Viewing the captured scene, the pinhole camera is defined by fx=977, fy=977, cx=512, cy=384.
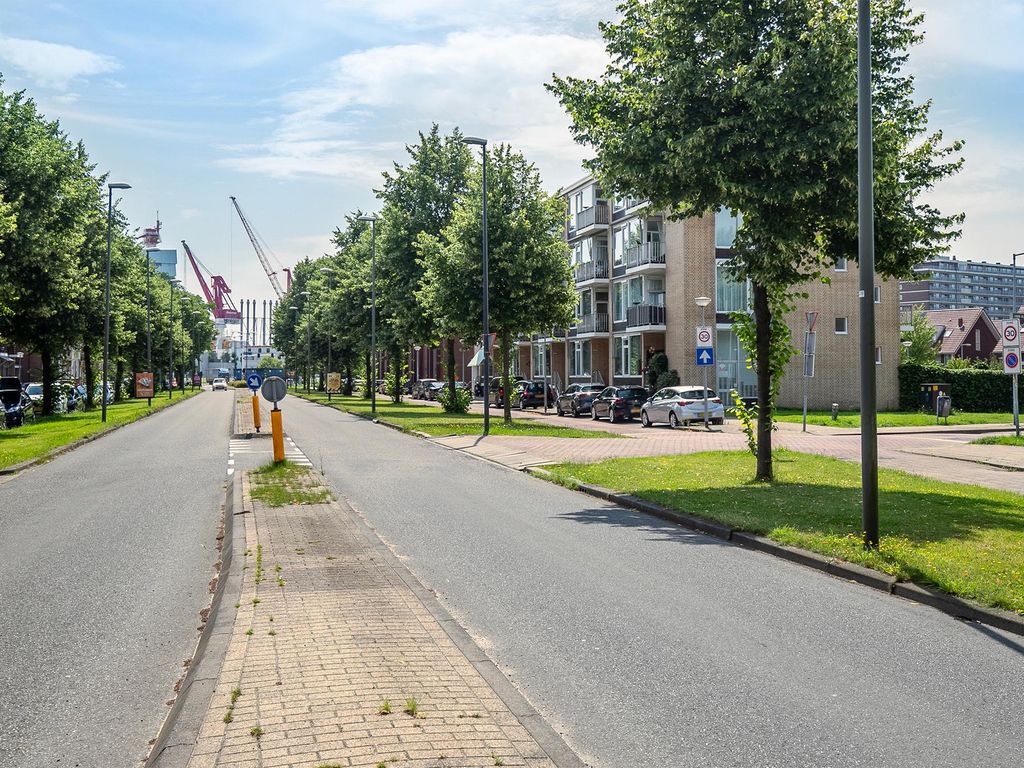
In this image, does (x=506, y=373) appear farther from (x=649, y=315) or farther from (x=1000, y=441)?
(x=1000, y=441)

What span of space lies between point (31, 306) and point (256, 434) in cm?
997

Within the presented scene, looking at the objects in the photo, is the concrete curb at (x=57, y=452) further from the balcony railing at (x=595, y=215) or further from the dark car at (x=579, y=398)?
the balcony railing at (x=595, y=215)

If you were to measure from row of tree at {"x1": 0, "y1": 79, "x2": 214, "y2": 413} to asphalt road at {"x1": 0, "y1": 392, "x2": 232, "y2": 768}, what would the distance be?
1497 cm

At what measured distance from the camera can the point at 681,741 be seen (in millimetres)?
4625

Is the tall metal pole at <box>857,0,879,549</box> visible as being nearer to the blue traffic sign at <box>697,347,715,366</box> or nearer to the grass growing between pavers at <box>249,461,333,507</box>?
the grass growing between pavers at <box>249,461,333,507</box>

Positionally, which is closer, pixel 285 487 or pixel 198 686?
pixel 198 686

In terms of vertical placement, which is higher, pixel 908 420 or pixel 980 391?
pixel 980 391

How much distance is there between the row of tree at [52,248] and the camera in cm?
3103

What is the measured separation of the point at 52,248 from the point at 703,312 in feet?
84.7

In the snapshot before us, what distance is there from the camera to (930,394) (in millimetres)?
41094

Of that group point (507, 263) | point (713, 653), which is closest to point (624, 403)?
point (507, 263)

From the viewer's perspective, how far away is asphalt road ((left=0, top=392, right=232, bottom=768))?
4.96 meters

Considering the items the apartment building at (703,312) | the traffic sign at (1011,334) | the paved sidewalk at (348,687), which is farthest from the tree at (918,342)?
the paved sidewalk at (348,687)

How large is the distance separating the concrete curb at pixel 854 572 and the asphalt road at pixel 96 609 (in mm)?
5418
